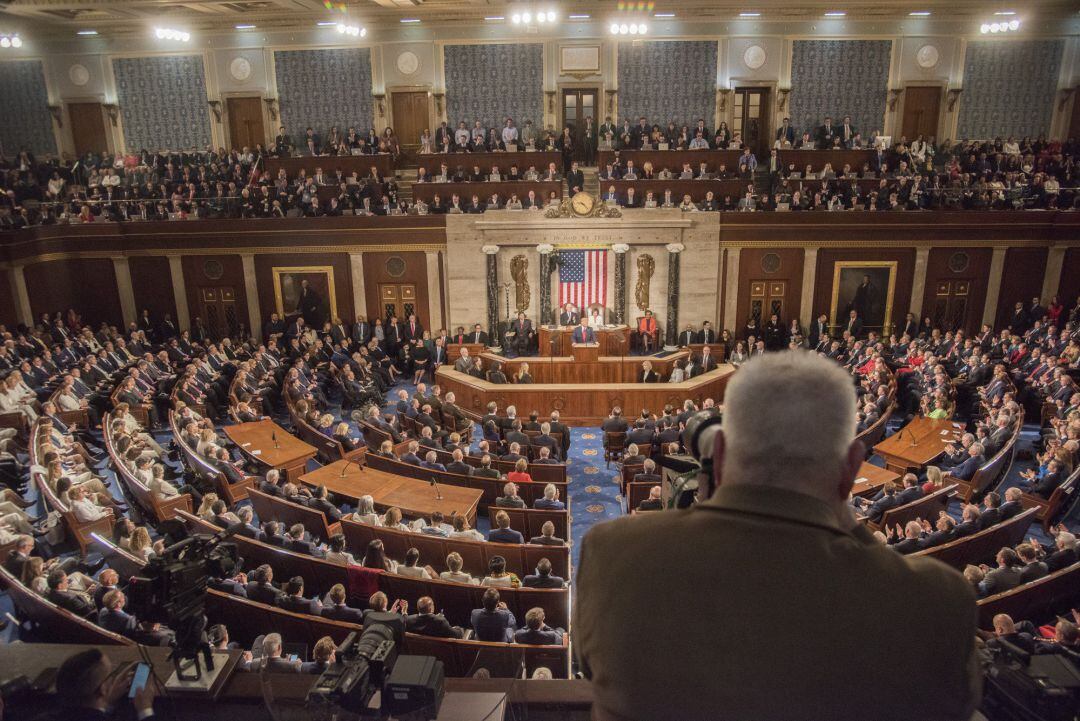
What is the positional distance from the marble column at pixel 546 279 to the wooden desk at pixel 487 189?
5.27 ft

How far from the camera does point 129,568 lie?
697 cm

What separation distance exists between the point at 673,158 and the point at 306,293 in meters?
10.5

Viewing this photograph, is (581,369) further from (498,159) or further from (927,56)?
(927,56)

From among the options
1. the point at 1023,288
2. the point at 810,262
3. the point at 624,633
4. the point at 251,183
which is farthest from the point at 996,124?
the point at 624,633

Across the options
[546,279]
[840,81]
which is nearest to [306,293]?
[546,279]

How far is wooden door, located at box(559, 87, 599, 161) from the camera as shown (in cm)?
2127

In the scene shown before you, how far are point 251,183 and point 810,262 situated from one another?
1505cm

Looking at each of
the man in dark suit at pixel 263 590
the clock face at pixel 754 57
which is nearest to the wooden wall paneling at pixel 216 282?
the man in dark suit at pixel 263 590

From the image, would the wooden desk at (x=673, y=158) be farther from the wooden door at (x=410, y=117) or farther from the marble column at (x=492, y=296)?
the wooden door at (x=410, y=117)

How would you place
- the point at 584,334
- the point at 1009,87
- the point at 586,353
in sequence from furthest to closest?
the point at 1009,87 → the point at 584,334 → the point at 586,353

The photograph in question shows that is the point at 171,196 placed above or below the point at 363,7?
below

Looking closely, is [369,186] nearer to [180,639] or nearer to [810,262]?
[810,262]

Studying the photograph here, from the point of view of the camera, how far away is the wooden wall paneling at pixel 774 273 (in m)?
18.0

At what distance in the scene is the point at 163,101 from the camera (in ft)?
71.7
